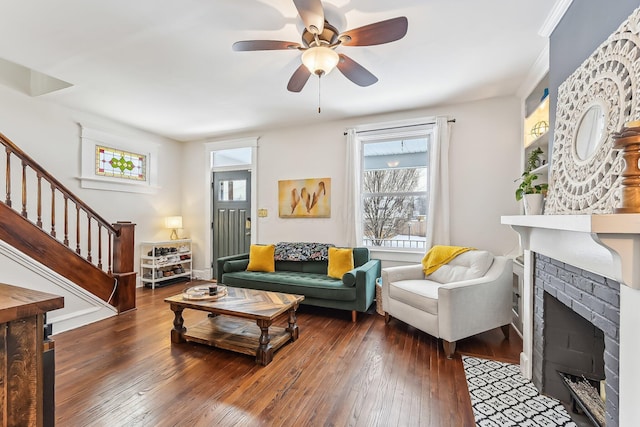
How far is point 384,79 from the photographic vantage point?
A: 3.00 metres

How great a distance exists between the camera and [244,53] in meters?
2.51

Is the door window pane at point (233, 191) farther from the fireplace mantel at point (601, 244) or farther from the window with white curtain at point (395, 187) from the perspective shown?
the fireplace mantel at point (601, 244)

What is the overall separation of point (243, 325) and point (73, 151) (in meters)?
3.46

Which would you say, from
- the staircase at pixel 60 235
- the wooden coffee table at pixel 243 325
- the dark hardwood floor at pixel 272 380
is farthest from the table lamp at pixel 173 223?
the wooden coffee table at pixel 243 325

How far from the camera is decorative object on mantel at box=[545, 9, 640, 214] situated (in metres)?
1.25

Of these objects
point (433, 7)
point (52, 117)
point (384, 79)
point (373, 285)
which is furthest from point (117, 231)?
point (433, 7)

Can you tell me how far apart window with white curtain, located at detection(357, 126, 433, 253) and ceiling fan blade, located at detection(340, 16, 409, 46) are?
6.99ft

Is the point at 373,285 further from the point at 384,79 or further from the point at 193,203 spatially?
the point at 193,203

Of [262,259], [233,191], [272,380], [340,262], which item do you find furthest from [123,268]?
[340,262]

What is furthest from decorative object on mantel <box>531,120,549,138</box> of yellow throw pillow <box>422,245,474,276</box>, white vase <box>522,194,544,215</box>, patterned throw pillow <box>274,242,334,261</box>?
patterned throw pillow <box>274,242,334,261</box>

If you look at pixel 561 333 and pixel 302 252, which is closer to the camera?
pixel 561 333

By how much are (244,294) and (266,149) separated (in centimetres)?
270

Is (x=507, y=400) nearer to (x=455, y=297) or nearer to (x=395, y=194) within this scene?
(x=455, y=297)

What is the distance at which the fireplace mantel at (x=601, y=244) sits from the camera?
1010 mm
